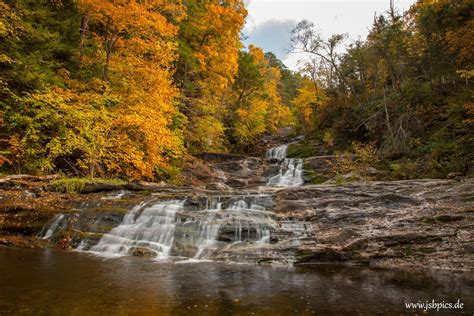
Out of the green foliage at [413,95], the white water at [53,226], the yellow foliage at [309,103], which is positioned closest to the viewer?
the white water at [53,226]

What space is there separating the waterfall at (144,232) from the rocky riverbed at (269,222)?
3cm

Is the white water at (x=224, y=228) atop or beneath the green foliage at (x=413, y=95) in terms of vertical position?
beneath

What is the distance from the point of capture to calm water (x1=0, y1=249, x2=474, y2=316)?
4312 millimetres

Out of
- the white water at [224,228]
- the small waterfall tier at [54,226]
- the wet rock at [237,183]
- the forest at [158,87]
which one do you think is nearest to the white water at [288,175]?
the wet rock at [237,183]

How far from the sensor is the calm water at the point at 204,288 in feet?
14.1

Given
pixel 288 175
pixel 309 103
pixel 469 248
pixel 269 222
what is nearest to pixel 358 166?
pixel 288 175

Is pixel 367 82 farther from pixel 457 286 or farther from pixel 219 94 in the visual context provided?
pixel 457 286

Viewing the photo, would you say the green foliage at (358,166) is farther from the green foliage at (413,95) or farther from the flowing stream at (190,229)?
the flowing stream at (190,229)

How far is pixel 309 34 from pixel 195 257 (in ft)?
70.2

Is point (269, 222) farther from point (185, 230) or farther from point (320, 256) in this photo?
point (185, 230)

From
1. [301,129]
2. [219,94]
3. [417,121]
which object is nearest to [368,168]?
[417,121]

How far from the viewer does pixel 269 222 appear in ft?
31.4

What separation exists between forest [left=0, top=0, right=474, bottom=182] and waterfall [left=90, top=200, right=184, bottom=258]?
3.91 metres

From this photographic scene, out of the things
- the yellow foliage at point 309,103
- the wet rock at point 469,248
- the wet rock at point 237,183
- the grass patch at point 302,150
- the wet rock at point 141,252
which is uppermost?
the yellow foliage at point 309,103
